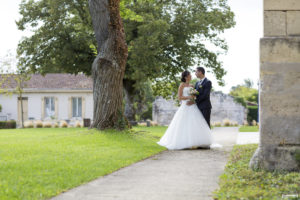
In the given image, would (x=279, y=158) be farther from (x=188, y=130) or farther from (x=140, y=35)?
(x=140, y=35)

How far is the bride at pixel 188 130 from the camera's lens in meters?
10.9

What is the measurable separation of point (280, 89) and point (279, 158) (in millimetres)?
1067

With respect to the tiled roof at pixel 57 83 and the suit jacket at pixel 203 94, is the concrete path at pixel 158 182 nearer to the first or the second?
the suit jacket at pixel 203 94

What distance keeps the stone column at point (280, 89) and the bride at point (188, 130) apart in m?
4.32

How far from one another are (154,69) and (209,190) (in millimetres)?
20971

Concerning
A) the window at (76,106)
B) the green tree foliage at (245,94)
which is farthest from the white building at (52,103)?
the green tree foliage at (245,94)

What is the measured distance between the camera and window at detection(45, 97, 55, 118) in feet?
132

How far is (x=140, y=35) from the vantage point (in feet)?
85.5

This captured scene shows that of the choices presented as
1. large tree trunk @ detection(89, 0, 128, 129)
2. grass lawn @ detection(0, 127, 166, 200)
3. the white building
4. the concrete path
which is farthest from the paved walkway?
the white building

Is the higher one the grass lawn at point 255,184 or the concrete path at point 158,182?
the grass lawn at point 255,184

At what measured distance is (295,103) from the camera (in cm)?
648

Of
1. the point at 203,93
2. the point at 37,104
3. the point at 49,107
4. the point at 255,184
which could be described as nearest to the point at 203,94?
the point at 203,93

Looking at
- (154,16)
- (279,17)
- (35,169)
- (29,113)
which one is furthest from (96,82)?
(29,113)

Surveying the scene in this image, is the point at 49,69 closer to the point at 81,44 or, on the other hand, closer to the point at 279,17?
the point at 81,44
